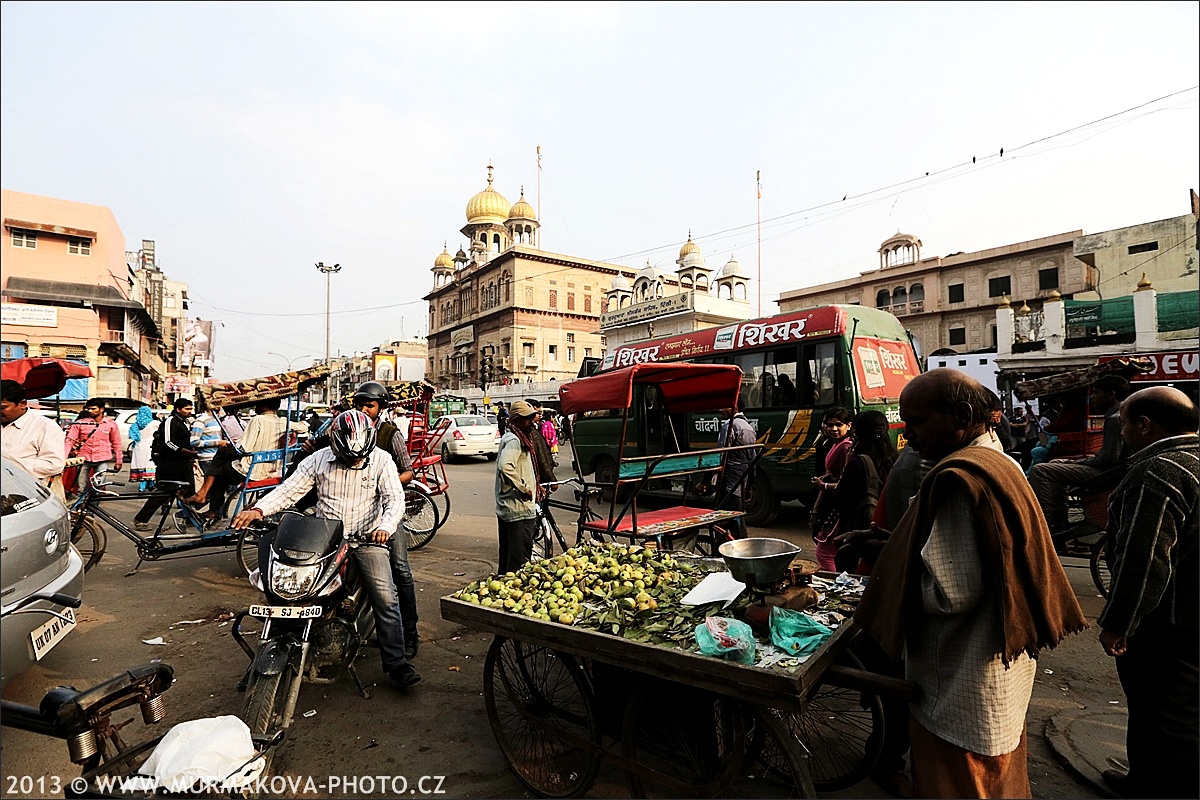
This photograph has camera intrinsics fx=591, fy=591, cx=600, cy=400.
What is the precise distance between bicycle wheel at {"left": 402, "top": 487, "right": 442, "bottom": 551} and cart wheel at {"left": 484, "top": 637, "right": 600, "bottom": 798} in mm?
4587

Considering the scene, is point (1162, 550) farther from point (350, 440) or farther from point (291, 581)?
point (350, 440)

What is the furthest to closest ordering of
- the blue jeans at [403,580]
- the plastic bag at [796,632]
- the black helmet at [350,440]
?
the blue jeans at [403,580]
the black helmet at [350,440]
the plastic bag at [796,632]

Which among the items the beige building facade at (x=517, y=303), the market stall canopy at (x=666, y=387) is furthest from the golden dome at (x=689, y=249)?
the market stall canopy at (x=666, y=387)

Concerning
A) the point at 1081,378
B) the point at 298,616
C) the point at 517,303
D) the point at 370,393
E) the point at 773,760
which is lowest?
the point at 773,760

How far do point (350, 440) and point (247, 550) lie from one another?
443 centimetres

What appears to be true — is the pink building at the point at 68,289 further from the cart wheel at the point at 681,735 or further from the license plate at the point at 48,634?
the cart wheel at the point at 681,735

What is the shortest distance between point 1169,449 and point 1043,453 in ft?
24.9

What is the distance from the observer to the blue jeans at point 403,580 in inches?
180

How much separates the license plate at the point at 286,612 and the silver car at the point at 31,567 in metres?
1.06

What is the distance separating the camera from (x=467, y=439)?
20.6m

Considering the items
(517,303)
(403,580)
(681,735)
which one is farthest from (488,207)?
(681,735)

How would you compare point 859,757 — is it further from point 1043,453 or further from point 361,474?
point 1043,453

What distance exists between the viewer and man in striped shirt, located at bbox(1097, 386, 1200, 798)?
2602 mm

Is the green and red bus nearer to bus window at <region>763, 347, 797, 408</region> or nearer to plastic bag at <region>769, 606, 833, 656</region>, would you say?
bus window at <region>763, 347, 797, 408</region>
